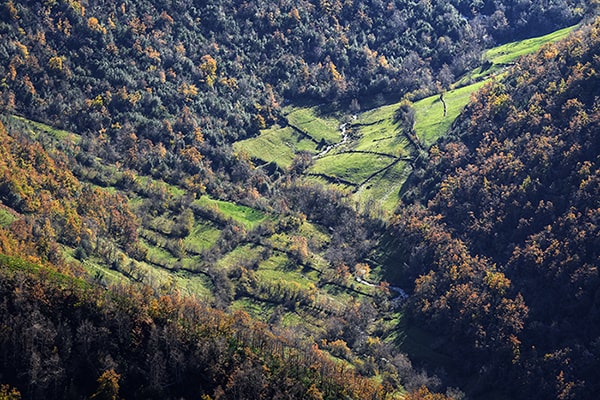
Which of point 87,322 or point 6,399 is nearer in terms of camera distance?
point 6,399

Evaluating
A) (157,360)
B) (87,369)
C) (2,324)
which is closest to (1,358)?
(2,324)

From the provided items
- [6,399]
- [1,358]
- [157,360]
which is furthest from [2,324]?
[157,360]

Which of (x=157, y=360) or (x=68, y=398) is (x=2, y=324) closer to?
(x=68, y=398)

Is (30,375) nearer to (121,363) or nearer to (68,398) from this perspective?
(68,398)

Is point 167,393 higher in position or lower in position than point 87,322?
lower

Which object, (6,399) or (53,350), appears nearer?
(6,399)

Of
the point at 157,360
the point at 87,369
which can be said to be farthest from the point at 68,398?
the point at 157,360

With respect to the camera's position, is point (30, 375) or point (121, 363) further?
point (121, 363)

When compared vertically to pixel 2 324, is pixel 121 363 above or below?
below

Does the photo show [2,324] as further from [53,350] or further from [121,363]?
[121,363]
